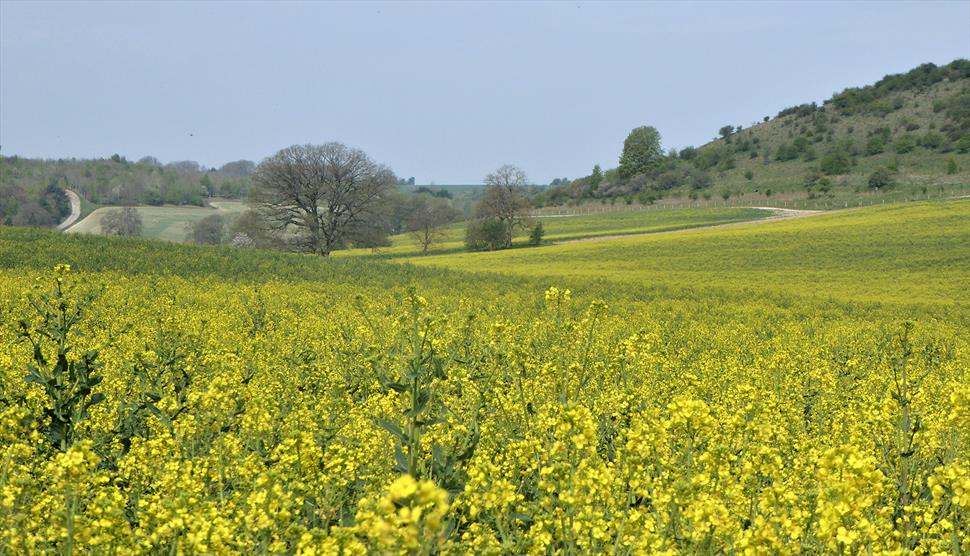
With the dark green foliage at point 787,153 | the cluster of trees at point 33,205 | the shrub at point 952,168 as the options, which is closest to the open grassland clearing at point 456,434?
→ the shrub at point 952,168

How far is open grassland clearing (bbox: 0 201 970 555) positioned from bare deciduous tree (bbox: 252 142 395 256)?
36.1m

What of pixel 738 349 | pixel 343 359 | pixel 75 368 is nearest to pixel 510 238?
pixel 738 349

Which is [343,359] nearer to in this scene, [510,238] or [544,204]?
[510,238]

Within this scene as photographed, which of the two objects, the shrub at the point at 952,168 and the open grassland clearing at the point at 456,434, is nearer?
the open grassland clearing at the point at 456,434

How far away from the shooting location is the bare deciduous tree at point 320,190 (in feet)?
189

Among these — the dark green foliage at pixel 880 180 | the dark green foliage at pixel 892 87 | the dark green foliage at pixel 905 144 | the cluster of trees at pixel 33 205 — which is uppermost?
the dark green foliage at pixel 892 87

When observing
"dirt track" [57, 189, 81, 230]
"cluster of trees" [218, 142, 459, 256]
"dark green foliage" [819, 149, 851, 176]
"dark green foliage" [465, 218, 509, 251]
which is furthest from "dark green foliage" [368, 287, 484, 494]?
"dirt track" [57, 189, 81, 230]

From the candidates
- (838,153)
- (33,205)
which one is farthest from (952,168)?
(33,205)

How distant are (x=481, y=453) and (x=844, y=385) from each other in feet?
32.2

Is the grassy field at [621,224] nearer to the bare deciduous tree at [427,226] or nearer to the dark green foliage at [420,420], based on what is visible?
the bare deciduous tree at [427,226]

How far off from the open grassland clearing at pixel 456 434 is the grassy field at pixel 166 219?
84.6m

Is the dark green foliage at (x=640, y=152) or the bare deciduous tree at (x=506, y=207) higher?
the dark green foliage at (x=640, y=152)

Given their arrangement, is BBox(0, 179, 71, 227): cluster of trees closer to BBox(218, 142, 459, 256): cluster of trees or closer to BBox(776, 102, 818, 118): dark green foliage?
BBox(218, 142, 459, 256): cluster of trees

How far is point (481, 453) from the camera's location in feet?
18.1
